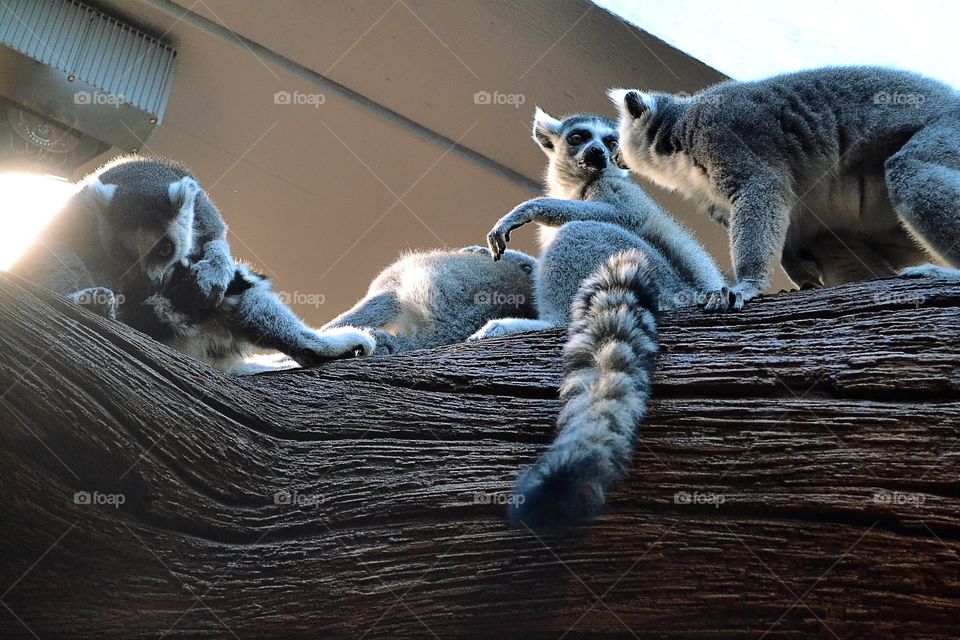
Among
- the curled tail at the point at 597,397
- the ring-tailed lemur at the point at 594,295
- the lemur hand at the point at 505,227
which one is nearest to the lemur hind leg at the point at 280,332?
the ring-tailed lemur at the point at 594,295

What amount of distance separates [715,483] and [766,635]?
1.45 ft

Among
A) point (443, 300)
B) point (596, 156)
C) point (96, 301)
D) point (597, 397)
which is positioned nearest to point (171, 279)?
point (96, 301)

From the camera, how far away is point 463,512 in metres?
2.72

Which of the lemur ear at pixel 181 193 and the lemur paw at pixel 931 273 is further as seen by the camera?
the lemur ear at pixel 181 193

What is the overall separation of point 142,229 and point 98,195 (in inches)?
11.1

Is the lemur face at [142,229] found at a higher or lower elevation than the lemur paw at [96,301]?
higher

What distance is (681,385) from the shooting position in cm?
300

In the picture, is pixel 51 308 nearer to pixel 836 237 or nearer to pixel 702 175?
pixel 702 175

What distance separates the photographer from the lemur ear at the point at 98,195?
4074 millimetres

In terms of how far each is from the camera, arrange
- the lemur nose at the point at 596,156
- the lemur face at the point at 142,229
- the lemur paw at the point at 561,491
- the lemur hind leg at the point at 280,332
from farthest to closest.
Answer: the lemur nose at the point at 596,156 < the lemur face at the point at 142,229 < the lemur hind leg at the point at 280,332 < the lemur paw at the point at 561,491

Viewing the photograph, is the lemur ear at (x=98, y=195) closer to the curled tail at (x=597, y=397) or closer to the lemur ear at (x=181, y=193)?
the lemur ear at (x=181, y=193)

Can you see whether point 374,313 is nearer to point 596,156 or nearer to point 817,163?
point 596,156

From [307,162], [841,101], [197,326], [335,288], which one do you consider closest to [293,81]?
[307,162]

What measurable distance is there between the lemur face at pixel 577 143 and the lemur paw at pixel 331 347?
257 centimetres
